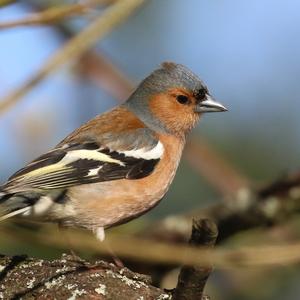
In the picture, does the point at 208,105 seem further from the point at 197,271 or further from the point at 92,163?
the point at 197,271

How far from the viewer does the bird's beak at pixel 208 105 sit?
6277 mm

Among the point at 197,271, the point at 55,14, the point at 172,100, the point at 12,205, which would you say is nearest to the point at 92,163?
the point at 12,205

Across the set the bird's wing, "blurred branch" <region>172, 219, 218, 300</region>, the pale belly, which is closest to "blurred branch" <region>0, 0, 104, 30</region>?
"blurred branch" <region>172, 219, 218, 300</region>

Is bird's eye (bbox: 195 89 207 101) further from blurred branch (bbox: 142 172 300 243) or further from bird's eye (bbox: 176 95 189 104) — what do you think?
blurred branch (bbox: 142 172 300 243)

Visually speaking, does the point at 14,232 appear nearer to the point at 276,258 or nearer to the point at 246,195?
the point at 276,258

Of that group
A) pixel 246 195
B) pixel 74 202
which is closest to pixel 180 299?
pixel 74 202

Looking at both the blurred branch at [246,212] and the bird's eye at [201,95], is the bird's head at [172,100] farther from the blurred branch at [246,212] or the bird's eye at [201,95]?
the blurred branch at [246,212]

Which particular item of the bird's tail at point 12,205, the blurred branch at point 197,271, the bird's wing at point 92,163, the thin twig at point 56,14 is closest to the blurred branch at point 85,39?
the thin twig at point 56,14

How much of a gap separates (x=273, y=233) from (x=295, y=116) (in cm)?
206

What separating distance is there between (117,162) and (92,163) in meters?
0.23

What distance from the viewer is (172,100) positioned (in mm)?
6434

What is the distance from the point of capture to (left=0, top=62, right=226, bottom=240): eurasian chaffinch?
16.4ft

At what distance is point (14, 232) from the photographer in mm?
2504

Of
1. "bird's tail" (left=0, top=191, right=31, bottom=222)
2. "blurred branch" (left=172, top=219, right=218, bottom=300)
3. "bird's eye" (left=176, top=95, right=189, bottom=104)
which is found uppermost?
"bird's eye" (left=176, top=95, right=189, bottom=104)
